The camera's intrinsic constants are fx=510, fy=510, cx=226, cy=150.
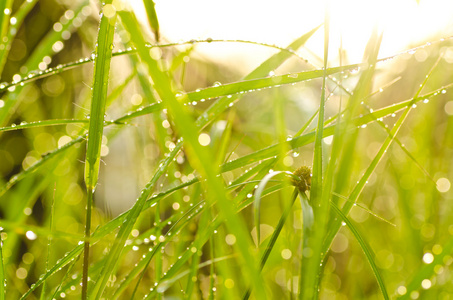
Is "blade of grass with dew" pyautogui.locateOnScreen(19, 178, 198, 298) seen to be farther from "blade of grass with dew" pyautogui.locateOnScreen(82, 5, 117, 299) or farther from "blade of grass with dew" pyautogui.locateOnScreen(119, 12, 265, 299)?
"blade of grass with dew" pyautogui.locateOnScreen(119, 12, 265, 299)

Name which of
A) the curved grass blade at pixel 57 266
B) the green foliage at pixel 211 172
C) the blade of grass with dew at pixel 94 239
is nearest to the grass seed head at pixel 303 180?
the green foliage at pixel 211 172

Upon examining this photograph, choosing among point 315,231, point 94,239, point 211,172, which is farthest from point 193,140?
point 94,239

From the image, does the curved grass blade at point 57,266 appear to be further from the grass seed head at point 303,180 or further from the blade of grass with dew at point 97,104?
the grass seed head at point 303,180

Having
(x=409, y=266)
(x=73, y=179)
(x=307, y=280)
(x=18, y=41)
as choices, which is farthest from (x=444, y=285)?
(x=18, y=41)

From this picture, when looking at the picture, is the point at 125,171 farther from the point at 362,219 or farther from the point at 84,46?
the point at 362,219

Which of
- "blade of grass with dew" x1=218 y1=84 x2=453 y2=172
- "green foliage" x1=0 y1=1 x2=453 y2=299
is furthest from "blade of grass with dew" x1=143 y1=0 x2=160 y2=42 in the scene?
"blade of grass with dew" x1=218 y1=84 x2=453 y2=172

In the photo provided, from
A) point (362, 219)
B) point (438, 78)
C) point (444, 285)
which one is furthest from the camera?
point (362, 219)

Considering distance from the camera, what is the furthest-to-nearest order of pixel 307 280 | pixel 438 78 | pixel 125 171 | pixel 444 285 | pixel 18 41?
1. pixel 125 171
2. pixel 18 41
3. pixel 438 78
4. pixel 444 285
5. pixel 307 280

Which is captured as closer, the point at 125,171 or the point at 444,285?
the point at 444,285
